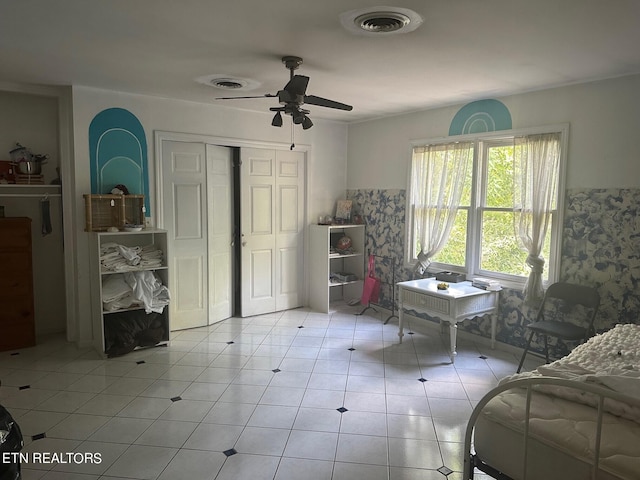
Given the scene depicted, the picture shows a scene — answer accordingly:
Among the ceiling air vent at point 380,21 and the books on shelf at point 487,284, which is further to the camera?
the books on shelf at point 487,284

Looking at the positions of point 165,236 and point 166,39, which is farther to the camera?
point 165,236

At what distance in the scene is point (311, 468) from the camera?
8.31 ft

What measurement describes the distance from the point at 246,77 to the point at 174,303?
2658mm

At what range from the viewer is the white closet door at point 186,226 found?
482cm

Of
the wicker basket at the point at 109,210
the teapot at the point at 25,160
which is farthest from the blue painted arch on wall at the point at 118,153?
the teapot at the point at 25,160

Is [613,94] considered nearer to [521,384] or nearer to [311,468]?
[521,384]

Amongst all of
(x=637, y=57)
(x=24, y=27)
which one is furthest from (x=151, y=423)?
(x=637, y=57)

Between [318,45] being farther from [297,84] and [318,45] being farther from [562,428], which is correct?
[562,428]

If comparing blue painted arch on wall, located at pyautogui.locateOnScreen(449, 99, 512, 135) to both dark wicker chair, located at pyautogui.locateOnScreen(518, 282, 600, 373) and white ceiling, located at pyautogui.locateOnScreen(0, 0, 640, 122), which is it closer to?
white ceiling, located at pyautogui.locateOnScreen(0, 0, 640, 122)

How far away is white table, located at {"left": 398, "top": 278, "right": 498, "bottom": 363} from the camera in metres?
4.16

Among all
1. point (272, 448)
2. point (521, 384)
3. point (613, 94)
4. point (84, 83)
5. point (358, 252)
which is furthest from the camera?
point (358, 252)

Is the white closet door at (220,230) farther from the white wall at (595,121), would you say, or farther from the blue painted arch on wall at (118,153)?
the white wall at (595,121)

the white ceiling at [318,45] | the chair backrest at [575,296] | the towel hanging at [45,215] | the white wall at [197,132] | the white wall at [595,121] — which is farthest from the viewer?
the towel hanging at [45,215]

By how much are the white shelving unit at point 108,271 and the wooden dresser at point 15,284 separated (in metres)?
0.60
